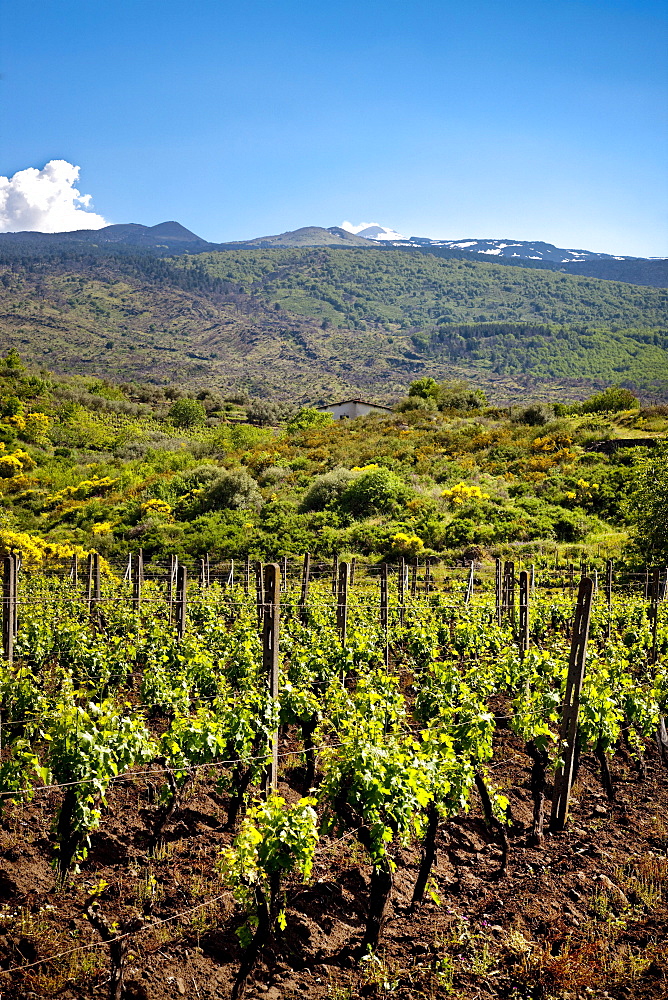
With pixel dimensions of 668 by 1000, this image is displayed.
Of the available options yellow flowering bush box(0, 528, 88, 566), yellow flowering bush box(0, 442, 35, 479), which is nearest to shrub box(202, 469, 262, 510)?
yellow flowering bush box(0, 528, 88, 566)

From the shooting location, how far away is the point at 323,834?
5.49m

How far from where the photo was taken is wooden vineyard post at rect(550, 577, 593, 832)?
25.9 feet

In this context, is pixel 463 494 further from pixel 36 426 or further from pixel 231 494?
pixel 36 426

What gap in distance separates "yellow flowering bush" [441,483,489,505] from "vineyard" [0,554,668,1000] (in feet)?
72.6

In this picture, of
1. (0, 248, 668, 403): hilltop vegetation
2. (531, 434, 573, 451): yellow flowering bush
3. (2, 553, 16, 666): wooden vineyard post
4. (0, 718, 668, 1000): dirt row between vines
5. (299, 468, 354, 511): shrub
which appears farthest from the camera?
(0, 248, 668, 403): hilltop vegetation

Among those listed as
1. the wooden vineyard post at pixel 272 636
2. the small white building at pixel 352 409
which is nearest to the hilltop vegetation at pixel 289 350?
the small white building at pixel 352 409

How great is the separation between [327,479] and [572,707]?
26908 mm

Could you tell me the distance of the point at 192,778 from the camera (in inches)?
289

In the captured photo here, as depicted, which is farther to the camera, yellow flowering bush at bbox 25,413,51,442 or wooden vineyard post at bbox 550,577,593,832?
yellow flowering bush at bbox 25,413,51,442

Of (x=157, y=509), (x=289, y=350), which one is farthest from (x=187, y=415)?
(x=289, y=350)

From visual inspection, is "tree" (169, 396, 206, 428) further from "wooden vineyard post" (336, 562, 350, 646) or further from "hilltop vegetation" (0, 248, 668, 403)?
"hilltop vegetation" (0, 248, 668, 403)

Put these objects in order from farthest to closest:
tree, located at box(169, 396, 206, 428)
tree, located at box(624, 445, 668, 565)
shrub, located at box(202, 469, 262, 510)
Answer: tree, located at box(169, 396, 206, 428), shrub, located at box(202, 469, 262, 510), tree, located at box(624, 445, 668, 565)

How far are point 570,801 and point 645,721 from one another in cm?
143

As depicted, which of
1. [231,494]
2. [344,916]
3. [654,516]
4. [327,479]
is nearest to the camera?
[344,916]
